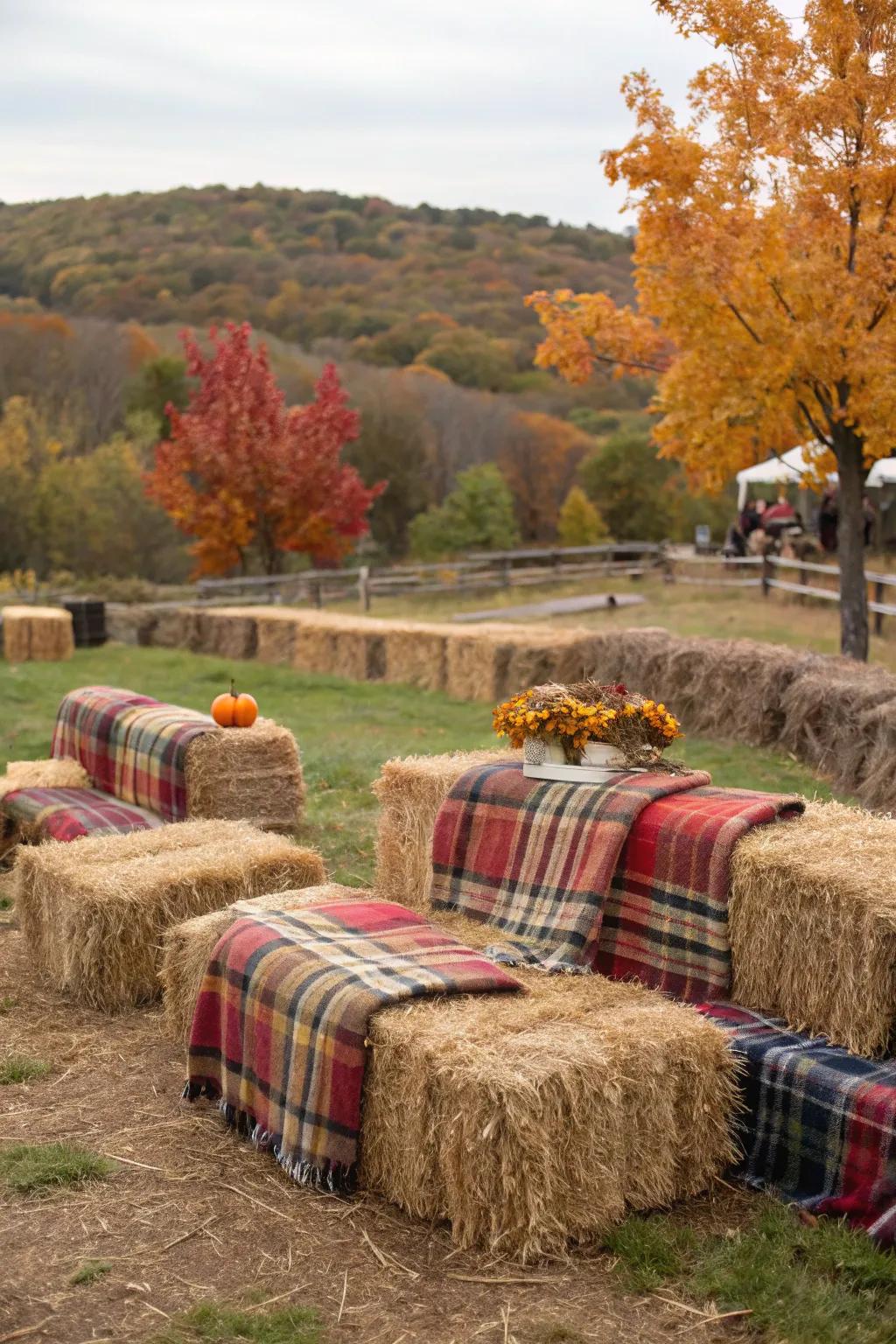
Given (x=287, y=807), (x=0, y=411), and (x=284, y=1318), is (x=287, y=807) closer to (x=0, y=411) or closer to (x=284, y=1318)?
(x=284, y=1318)

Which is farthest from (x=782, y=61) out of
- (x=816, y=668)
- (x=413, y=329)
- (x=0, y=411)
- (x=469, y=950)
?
(x=413, y=329)

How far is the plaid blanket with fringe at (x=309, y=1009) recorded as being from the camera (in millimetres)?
4285

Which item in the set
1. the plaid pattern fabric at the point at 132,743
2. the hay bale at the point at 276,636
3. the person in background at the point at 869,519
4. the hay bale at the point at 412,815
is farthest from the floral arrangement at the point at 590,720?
the person in background at the point at 869,519

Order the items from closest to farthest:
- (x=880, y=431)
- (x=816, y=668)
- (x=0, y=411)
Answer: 1. (x=816, y=668)
2. (x=880, y=431)
3. (x=0, y=411)

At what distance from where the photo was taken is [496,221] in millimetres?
87125

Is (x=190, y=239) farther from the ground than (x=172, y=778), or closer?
farther from the ground

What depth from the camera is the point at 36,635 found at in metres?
18.6

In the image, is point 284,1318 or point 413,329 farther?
point 413,329

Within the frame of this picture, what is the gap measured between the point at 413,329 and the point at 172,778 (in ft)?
188

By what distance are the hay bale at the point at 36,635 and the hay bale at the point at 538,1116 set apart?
15.2 m

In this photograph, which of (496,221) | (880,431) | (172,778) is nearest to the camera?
(172,778)

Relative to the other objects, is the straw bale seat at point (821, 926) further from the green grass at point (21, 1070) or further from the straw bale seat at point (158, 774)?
the straw bale seat at point (158, 774)

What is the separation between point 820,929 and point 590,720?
1.33m

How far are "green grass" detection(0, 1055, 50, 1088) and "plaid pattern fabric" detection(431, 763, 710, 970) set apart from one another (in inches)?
64.7
